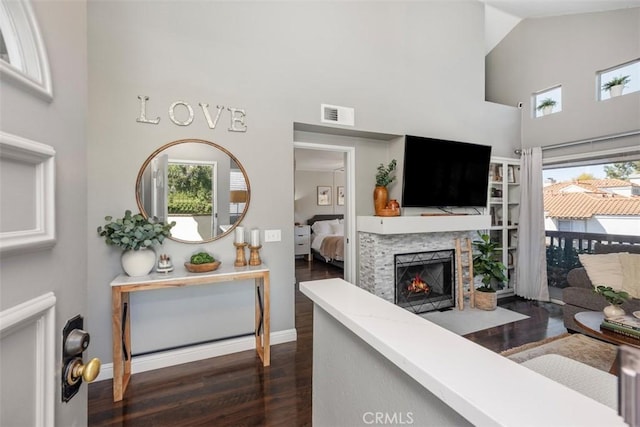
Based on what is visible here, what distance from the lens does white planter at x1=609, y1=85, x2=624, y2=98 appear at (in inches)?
132

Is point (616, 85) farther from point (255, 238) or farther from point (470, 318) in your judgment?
point (255, 238)

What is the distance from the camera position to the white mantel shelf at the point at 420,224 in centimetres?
315

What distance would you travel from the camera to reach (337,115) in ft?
9.88

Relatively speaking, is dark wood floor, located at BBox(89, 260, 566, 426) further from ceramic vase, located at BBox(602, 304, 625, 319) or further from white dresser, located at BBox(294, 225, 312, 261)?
white dresser, located at BBox(294, 225, 312, 261)

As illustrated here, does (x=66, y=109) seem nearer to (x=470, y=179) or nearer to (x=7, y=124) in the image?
(x=7, y=124)

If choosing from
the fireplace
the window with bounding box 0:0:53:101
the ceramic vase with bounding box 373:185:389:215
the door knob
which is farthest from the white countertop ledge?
the fireplace

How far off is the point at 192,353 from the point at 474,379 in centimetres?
253

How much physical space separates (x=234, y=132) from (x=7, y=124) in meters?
2.29

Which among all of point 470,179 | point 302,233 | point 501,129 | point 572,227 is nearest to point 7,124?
point 470,179

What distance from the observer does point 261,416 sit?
1834mm

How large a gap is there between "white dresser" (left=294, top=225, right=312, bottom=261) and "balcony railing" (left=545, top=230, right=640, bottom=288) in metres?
4.82

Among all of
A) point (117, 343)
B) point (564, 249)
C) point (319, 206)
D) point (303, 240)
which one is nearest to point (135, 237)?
point (117, 343)

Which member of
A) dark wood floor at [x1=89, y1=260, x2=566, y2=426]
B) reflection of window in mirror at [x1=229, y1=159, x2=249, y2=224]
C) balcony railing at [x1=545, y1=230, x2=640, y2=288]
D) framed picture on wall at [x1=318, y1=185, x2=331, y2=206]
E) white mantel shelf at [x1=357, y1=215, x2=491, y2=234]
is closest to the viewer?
dark wood floor at [x1=89, y1=260, x2=566, y2=426]

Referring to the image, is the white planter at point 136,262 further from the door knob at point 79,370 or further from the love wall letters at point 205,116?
the door knob at point 79,370
